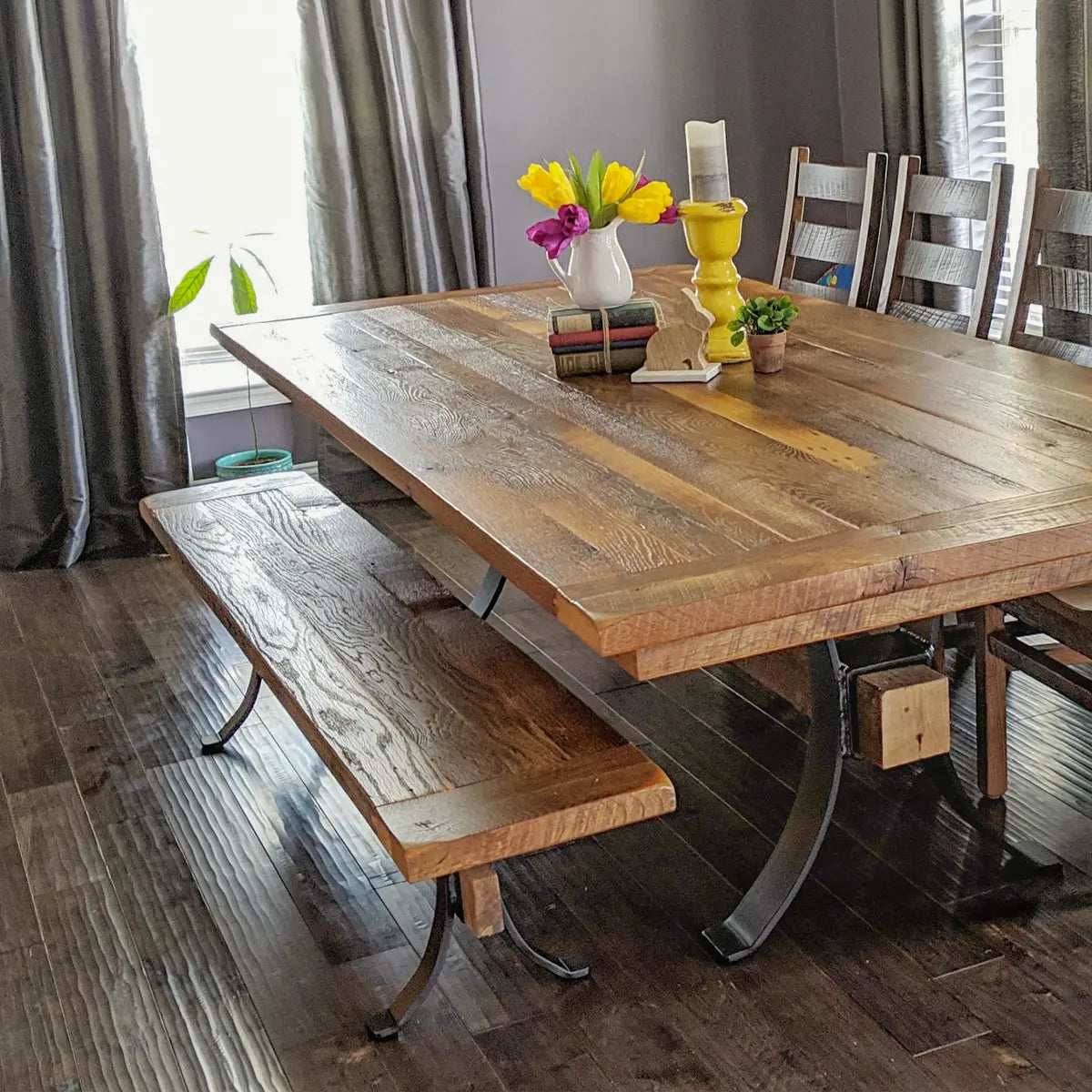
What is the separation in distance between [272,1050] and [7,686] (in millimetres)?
1622

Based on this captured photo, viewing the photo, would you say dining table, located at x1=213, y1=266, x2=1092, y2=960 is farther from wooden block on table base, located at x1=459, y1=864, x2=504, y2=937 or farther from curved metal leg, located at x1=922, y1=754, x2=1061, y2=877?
wooden block on table base, located at x1=459, y1=864, x2=504, y2=937

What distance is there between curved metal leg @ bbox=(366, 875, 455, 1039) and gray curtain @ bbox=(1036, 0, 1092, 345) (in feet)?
7.28

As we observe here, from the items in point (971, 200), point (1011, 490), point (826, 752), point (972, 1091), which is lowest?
point (972, 1091)

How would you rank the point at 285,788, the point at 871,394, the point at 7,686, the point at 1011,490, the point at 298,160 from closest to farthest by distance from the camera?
the point at 1011,490 < the point at 871,394 < the point at 285,788 < the point at 7,686 < the point at 298,160

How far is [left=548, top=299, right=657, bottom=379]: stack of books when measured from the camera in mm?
2508

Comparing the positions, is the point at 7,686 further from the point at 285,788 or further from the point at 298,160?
the point at 298,160

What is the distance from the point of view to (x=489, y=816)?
166 centimetres

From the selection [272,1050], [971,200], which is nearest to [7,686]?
[272,1050]

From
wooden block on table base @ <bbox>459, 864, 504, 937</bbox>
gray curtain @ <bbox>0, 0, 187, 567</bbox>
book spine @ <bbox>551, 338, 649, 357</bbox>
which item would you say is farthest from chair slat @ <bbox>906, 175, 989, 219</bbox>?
gray curtain @ <bbox>0, 0, 187, 567</bbox>

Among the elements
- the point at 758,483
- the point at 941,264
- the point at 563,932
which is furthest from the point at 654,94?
the point at 563,932

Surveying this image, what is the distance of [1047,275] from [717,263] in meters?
0.63

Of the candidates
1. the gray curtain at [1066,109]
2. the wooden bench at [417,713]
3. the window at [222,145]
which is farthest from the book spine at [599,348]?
the window at [222,145]

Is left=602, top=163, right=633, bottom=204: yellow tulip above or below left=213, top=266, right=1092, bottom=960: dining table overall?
above

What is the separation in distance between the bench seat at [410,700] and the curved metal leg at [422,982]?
10.4 inches
